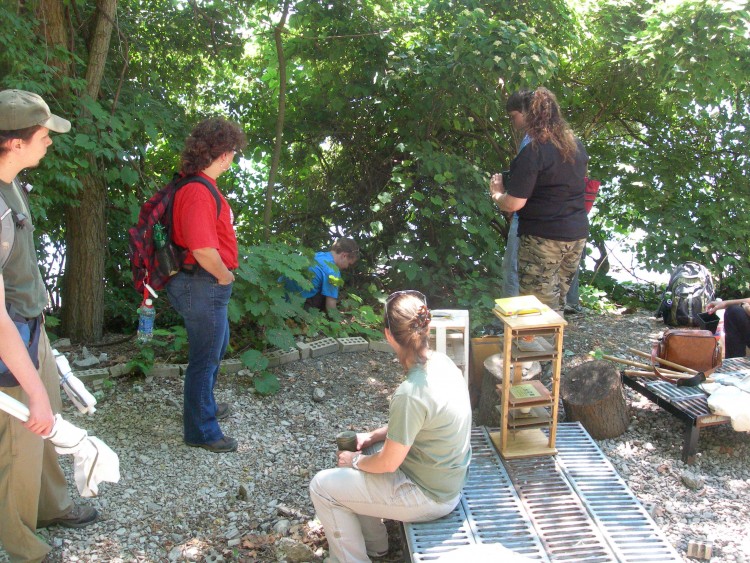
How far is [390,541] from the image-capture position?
3262mm

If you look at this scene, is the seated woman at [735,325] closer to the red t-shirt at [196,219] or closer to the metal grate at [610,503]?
the metal grate at [610,503]

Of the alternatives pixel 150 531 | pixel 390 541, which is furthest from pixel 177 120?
pixel 390 541

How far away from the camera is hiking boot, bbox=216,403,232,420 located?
13.8 feet

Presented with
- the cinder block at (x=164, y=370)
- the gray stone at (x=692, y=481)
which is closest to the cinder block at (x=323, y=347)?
the cinder block at (x=164, y=370)

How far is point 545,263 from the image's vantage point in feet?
14.2

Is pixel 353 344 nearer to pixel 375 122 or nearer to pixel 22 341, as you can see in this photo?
pixel 375 122

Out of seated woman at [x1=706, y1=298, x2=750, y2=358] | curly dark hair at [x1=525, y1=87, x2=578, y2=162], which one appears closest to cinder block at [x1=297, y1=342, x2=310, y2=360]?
curly dark hair at [x1=525, y1=87, x2=578, y2=162]

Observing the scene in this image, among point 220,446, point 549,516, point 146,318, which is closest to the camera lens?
point 549,516

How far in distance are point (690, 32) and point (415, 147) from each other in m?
2.59

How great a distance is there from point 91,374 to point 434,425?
2.80m

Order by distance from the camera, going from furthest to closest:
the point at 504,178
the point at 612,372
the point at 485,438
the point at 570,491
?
the point at 504,178, the point at 612,372, the point at 485,438, the point at 570,491

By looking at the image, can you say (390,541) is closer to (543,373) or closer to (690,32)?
(543,373)

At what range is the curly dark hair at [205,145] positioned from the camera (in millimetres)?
3373

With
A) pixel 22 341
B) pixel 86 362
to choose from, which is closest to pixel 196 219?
pixel 22 341
